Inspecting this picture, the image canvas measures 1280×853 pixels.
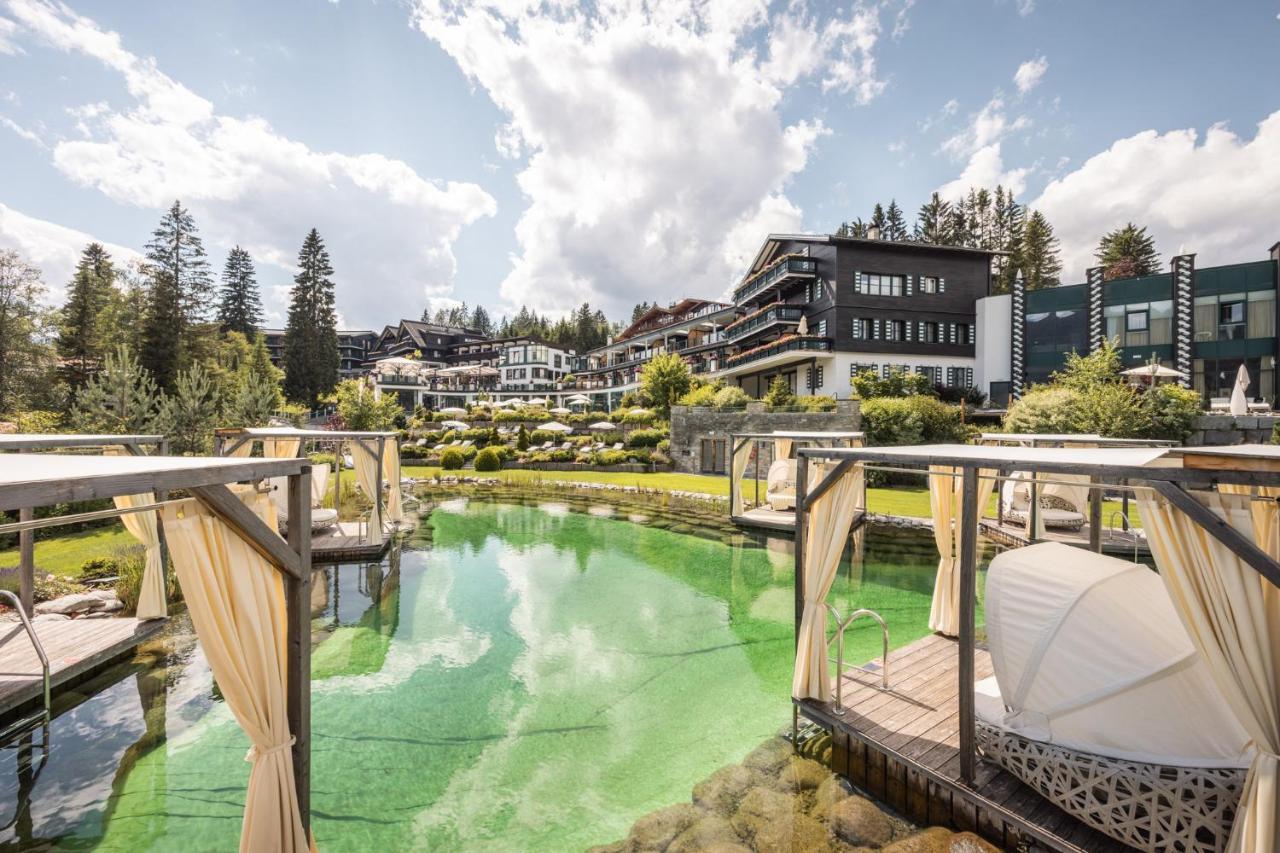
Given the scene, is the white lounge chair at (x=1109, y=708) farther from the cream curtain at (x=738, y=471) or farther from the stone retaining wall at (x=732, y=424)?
the stone retaining wall at (x=732, y=424)

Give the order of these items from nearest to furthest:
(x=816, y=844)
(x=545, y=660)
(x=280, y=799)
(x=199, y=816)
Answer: (x=280, y=799) → (x=816, y=844) → (x=199, y=816) → (x=545, y=660)

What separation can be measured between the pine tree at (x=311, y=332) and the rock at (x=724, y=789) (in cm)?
5044

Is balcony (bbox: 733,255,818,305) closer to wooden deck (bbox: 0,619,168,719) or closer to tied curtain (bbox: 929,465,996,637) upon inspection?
tied curtain (bbox: 929,465,996,637)

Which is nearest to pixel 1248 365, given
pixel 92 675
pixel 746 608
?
pixel 746 608

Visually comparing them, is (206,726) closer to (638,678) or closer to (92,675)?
(92,675)

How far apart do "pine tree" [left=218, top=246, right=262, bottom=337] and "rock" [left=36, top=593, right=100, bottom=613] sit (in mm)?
59806

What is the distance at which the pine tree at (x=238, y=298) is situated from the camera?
57312 mm

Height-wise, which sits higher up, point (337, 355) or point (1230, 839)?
point (337, 355)

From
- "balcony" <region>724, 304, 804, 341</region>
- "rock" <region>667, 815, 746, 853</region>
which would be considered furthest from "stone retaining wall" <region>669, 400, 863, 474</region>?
"rock" <region>667, 815, 746, 853</region>

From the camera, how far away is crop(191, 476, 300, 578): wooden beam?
3332 mm

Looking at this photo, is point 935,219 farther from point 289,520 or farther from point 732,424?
point 289,520

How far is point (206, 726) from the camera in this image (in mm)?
6738

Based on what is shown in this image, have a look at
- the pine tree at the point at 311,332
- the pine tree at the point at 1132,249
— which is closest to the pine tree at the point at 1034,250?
the pine tree at the point at 1132,249

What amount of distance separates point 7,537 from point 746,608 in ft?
60.0
